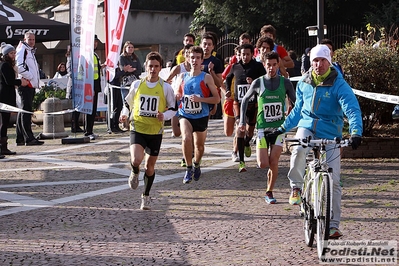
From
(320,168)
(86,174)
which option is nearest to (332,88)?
(320,168)

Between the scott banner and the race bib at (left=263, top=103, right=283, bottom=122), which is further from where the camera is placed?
the scott banner

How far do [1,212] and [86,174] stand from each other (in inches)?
132

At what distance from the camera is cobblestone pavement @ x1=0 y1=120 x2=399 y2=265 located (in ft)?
24.1

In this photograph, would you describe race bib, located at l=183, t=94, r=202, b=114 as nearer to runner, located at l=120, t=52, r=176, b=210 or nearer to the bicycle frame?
runner, located at l=120, t=52, r=176, b=210

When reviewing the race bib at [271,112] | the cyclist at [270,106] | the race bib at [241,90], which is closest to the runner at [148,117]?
the cyclist at [270,106]

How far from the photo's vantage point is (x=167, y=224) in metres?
8.79

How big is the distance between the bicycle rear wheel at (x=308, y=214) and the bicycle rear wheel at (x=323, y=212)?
181mm

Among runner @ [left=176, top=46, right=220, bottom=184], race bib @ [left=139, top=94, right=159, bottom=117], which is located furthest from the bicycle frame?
runner @ [left=176, top=46, right=220, bottom=184]

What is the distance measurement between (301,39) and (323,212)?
87.8 ft

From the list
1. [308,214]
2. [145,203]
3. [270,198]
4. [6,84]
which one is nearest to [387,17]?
[6,84]

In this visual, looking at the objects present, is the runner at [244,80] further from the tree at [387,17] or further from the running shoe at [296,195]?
the tree at [387,17]

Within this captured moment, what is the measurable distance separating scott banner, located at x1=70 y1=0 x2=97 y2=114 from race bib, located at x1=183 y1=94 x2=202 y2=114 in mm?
5853

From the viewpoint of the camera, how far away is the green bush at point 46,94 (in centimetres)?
2208

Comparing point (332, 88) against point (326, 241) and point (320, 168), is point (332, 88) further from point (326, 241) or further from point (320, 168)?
point (326, 241)
